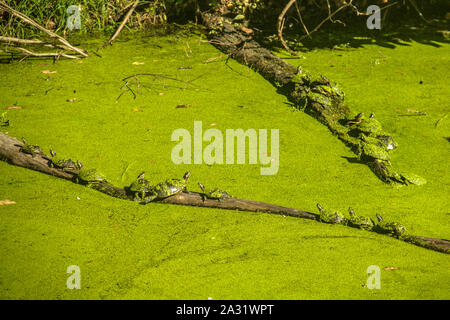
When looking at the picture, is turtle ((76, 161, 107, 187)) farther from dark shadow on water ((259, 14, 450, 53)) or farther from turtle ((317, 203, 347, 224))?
dark shadow on water ((259, 14, 450, 53))

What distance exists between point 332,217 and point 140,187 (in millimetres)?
1187

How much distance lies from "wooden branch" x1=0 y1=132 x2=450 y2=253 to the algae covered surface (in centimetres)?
5

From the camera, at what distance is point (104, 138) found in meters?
3.46

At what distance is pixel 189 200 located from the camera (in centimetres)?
282

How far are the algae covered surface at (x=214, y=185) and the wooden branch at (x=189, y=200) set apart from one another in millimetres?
47

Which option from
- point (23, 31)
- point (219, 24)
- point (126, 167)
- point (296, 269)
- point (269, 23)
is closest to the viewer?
point (296, 269)

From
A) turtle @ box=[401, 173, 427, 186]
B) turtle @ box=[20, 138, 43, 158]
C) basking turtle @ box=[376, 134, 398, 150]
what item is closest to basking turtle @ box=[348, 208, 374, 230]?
turtle @ box=[401, 173, 427, 186]

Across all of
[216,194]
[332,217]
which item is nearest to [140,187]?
[216,194]

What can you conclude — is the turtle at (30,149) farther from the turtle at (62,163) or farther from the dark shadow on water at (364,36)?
the dark shadow on water at (364,36)

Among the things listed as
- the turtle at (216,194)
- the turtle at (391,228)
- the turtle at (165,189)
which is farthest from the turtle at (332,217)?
the turtle at (165,189)

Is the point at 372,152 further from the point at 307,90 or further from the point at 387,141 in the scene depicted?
the point at 307,90
